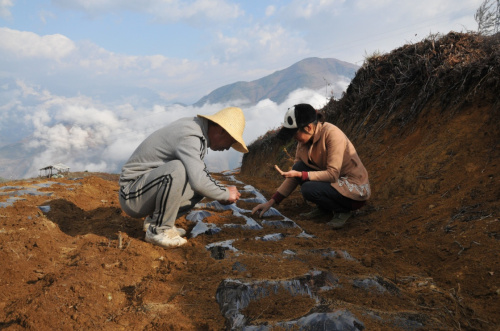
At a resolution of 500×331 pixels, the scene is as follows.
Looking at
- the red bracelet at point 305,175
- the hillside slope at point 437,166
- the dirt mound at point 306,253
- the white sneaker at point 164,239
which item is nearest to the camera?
the dirt mound at point 306,253

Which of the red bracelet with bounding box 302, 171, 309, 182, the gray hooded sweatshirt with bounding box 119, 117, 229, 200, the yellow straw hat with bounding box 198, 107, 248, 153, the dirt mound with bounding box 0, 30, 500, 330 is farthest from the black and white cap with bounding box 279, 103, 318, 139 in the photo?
the dirt mound with bounding box 0, 30, 500, 330

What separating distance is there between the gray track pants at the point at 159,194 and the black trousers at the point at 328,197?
1386 millimetres

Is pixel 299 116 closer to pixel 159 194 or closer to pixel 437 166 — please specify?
pixel 159 194

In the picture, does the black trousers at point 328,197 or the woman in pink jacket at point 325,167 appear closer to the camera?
the woman in pink jacket at point 325,167

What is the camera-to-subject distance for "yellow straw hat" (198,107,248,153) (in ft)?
8.79

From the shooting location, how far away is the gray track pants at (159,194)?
2635 mm

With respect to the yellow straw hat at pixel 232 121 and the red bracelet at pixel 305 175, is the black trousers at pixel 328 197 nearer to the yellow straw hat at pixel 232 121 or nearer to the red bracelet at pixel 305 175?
the red bracelet at pixel 305 175

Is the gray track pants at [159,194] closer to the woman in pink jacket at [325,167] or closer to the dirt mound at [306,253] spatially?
the dirt mound at [306,253]

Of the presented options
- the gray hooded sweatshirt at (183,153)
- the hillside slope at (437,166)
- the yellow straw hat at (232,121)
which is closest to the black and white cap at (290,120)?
the yellow straw hat at (232,121)

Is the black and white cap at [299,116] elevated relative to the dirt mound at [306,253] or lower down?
elevated

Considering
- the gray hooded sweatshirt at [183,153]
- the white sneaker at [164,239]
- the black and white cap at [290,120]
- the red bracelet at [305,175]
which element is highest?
the black and white cap at [290,120]

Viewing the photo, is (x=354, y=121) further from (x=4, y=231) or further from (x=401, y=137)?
(x=4, y=231)

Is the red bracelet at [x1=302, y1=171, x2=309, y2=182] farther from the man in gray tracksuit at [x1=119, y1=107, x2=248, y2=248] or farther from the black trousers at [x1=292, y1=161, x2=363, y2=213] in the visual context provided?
the man in gray tracksuit at [x1=119, y1=107, x2=248, y2=248]

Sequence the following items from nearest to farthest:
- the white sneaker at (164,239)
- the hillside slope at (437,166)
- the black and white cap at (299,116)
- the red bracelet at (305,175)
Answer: the hillside slope at (437,166)
the white sneaker at (164,239)
the black and white cap at (299,116)
the red bracelet at (305,175)
